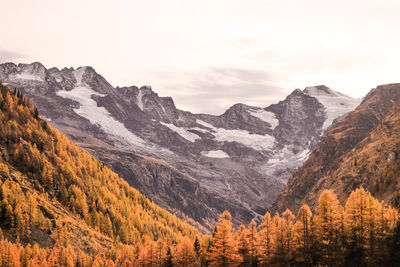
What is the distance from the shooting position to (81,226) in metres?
186

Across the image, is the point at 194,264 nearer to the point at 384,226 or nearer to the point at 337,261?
the point at 337,261

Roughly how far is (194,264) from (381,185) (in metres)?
127

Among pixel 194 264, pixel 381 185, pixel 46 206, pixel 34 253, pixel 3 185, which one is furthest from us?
pixel 381 185

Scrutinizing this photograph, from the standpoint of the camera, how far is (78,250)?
509 feet

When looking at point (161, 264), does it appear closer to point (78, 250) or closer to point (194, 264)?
point (194, 264)

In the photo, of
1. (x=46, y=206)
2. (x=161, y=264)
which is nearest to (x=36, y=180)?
(x=46, y=206)

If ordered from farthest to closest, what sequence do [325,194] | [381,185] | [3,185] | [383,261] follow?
1. [381,185]
2. [3,185]
3. [325,194]
4. [383,261]

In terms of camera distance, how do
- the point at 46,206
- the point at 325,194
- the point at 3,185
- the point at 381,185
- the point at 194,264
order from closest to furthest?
the point at 325,194 < the point at 194,264 < the point at 3,185 < the point at 46,206 < the point at 381,185

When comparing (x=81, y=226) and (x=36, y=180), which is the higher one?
(x=36, y=180)

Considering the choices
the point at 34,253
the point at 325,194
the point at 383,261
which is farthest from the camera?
the point at 34,253

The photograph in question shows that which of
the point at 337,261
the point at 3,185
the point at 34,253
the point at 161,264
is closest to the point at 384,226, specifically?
the point at 337,261

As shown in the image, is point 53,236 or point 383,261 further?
point 53,236

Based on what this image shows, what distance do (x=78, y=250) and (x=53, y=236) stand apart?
36.7 ft

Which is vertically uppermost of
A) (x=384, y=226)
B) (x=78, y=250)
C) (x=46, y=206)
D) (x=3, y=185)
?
(x=384, y=226)
